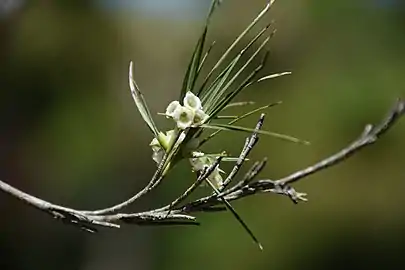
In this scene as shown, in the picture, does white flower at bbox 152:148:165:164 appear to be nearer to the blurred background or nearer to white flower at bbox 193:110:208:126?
white flower at bbox 193:110:208:126

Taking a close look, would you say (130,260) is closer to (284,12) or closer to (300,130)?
(300,130)

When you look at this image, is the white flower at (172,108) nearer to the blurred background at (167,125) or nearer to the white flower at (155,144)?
the white flower at (155,144)

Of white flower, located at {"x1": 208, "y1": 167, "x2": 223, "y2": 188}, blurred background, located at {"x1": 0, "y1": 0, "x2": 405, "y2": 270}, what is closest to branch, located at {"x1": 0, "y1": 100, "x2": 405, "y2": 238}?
white flower, located at {"x1": 208, "y1": 167, "x2": 223, "y2": 188}

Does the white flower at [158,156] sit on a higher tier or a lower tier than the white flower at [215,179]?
higher

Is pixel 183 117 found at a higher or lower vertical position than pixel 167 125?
lower

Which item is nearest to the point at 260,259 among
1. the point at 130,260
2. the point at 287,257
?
the point at 287,257

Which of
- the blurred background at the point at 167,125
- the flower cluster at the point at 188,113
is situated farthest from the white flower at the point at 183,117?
the blurred background at the point at 167,125

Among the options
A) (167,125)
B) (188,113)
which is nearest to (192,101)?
(188,113)

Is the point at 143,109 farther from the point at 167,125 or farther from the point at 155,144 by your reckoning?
the point at 167,125
